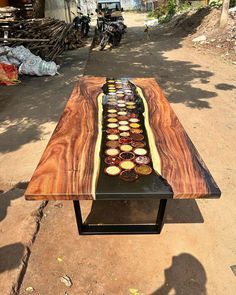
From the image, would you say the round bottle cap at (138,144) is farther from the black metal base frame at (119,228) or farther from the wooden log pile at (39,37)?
the wooden log pile at (39,37)

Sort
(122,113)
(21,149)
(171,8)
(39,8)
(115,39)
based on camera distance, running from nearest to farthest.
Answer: (122,113) < (21,149) < (39,8) < (115,39) < (171,8)

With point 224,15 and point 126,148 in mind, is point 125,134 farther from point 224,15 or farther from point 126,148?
point 224,15

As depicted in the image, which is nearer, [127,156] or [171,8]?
[127,156]

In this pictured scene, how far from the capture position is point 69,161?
1.98 meters

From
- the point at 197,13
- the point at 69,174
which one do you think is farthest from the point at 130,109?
the point at 197,13

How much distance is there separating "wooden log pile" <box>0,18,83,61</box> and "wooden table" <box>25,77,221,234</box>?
17.1ft

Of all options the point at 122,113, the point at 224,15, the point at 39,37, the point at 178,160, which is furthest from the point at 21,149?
the point at 224,15

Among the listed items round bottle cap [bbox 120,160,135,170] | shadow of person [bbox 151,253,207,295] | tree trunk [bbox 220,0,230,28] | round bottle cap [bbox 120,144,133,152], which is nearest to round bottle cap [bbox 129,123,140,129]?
round bottle cap [bbox 120,144,133,152]

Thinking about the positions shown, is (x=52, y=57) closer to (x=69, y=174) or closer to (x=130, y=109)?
(x=130, y=109)

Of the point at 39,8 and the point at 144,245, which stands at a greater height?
the point at 39,8

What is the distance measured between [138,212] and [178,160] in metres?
0.91

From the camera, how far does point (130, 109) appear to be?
292 centimetres

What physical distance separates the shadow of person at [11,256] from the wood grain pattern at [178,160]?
4.49 ft

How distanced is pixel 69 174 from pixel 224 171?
221cm
